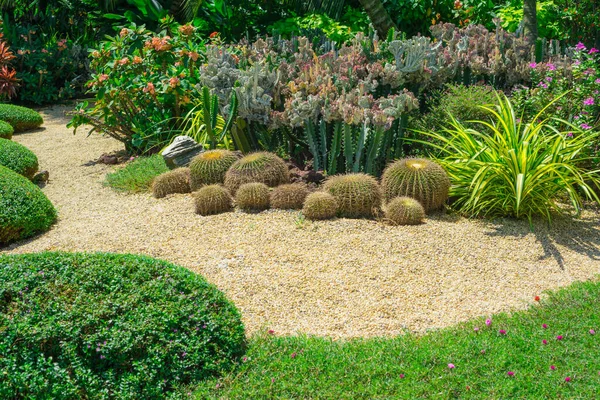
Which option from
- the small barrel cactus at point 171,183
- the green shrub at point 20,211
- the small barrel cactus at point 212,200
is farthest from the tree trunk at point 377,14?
the green shrub at point 20,211

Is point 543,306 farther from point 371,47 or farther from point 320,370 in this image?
point 371,47

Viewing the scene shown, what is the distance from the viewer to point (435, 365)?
400 centimetres

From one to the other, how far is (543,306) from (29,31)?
12595mm

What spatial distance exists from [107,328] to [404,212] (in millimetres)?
3158

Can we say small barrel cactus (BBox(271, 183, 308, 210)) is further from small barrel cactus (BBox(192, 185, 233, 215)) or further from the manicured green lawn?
the manicured green lawn

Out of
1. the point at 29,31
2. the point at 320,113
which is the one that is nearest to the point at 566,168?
the point at 320,113

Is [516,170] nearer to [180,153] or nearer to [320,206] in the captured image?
[320,206]

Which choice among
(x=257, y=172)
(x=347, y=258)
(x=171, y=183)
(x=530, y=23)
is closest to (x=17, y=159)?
(x=171, y=183)

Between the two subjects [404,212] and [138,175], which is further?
[138,175]

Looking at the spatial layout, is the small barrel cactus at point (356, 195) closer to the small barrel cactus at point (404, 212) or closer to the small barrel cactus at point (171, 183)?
the small barrel cactus at point (404, 212)

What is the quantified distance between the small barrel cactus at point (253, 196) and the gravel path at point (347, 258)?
13cm

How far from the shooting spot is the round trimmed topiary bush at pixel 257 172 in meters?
6.86

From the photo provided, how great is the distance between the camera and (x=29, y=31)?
14.4 m

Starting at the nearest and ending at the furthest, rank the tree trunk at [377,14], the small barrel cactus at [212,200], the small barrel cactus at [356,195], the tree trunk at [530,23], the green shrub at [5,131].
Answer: the small barrel cactus at [356,195] → the small barrel cactus at [212,200] → the tree trunk at [530,23] → the tree trunk at [377,14] → the green shrub at [5,131]
